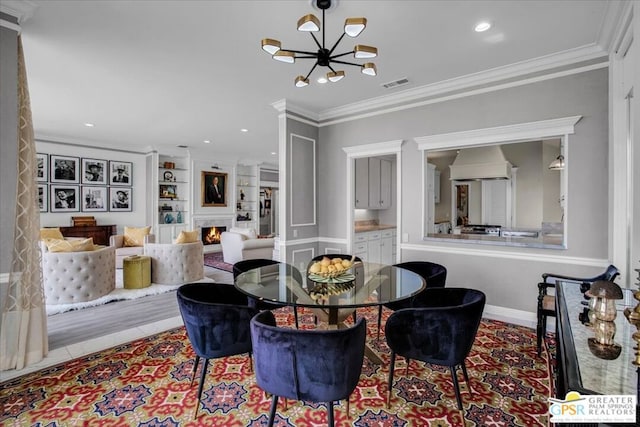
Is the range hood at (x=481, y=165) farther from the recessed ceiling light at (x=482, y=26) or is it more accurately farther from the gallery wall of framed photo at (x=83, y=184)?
the gallery wall of framed photo at (x=83, y=184)

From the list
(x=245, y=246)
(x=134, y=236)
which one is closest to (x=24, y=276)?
(x=245, y=246)

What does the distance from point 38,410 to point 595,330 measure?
126 inches

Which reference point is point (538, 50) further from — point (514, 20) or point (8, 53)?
point (8, 53)

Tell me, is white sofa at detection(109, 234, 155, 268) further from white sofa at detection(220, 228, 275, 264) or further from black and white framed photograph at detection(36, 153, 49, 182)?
black and white framed photograph at detection(36, 153, 49, 182)

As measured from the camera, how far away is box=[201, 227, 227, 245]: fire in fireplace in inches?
352

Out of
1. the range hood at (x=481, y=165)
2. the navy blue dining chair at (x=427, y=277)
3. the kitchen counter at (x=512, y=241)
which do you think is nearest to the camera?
the navy blue dining chair at (x=427, y=277)

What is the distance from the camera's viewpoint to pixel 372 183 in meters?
6.49

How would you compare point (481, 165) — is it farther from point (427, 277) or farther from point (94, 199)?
point (94, 199)

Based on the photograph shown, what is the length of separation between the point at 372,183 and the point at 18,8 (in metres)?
5.43

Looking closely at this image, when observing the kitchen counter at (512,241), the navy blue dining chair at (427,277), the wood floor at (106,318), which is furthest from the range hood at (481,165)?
the wood floor at (106,318)

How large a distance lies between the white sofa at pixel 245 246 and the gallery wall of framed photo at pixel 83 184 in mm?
3017

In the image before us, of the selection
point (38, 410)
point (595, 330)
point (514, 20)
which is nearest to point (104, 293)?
point (38, 410)

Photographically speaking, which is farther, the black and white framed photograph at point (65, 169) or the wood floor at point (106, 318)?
the black and white framed photograph at point (65, 169)

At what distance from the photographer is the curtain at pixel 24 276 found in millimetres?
2436
